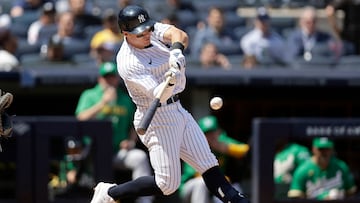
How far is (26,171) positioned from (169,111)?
2671mm

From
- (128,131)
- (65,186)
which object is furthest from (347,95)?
(65,186)

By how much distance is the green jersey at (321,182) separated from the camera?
9.04 metres

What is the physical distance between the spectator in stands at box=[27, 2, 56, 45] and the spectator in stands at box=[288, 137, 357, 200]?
3.18 metres

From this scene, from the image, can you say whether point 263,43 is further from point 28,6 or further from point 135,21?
point 135,21

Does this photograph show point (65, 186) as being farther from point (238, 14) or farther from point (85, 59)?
point (238, 14)

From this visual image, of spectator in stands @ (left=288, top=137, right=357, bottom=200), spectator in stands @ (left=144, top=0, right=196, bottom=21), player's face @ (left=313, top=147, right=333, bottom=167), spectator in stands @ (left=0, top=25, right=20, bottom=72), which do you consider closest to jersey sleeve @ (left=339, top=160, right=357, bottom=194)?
spectator in stands @ (left=288, top=137, right=357, bottom=200)

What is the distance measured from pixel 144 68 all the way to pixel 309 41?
5.10 metres

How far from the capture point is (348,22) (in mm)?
12148

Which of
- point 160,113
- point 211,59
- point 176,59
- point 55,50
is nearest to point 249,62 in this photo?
point 211,59

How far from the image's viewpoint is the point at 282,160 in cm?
930

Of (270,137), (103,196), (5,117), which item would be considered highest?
(5,117)

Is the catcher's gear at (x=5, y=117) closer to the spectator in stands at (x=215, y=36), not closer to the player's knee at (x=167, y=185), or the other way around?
the player's knee at (x=167, y=185)

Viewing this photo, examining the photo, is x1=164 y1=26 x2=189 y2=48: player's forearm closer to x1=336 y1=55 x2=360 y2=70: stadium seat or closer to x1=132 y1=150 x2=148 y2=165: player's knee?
x1=132 y1=150 x2=148 y2=165: player's knee

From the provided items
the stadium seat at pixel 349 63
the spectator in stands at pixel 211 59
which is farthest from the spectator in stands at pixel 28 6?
the stadium seat at pixel 349 63
